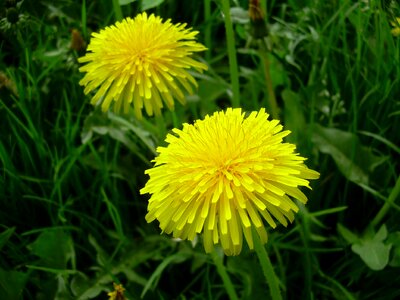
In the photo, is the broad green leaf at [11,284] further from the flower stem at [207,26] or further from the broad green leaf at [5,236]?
the flower stem at [207,26]

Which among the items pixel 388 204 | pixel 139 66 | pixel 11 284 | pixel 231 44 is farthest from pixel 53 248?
pixel 388 204

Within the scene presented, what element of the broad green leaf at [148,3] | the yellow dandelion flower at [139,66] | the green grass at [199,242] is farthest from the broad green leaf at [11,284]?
the broad green leaf at [148,3]

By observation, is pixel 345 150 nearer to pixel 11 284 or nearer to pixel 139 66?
pixel 139 66

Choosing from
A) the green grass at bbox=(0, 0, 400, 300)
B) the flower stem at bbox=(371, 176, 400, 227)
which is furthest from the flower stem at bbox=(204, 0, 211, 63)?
the flower stem at bbox=(371, 176, 400, 227)

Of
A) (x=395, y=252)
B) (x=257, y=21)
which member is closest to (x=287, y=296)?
(x=395, y=252)

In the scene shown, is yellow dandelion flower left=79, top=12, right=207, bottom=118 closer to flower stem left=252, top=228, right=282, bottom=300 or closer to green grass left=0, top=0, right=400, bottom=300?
green grass left=0, top=0, right=400, bottom=300

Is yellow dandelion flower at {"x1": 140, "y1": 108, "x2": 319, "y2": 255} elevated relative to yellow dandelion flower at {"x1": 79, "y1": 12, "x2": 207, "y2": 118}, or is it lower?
lower

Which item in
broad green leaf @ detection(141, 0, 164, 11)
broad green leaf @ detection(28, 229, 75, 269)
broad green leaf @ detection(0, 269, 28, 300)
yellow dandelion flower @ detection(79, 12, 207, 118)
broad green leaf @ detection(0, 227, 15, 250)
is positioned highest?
broad green leaf @ detection(141, 0, 164, 11)
